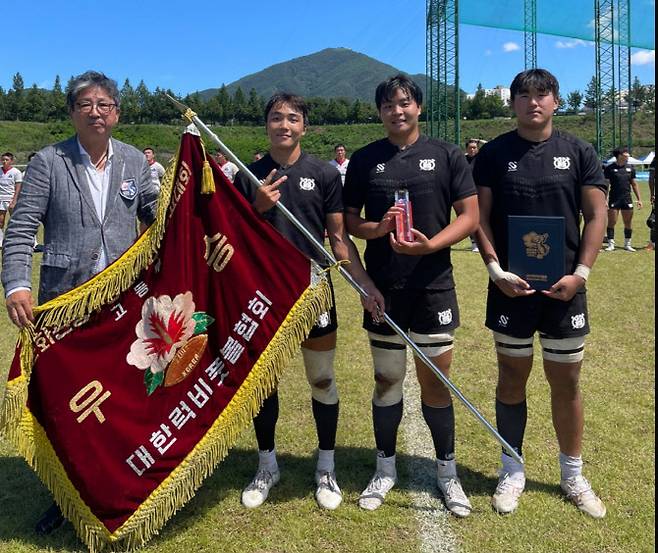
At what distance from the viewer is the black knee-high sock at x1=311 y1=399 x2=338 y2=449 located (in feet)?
10.2

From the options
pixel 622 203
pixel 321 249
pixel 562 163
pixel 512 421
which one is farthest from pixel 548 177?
pixel 622 203

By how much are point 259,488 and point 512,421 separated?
4.55 feet

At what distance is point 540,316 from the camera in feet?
9.29

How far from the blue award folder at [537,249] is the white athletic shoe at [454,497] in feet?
3.60

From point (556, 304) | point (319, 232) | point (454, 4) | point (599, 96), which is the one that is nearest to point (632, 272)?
point (556, 304)

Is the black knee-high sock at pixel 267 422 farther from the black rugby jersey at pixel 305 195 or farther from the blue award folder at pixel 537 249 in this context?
the blue award folder at pixel 537 249

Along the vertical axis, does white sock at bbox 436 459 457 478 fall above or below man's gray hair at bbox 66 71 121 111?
below

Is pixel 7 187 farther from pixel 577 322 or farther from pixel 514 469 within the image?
pixel 577 322

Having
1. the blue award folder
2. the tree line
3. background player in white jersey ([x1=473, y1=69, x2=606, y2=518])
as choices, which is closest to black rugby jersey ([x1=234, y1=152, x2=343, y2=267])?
background player in white jersey ([x1=473, y1=69, x2=606, y2=518])

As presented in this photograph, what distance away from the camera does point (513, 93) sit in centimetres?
281

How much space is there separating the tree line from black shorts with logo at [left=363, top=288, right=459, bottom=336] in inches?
2192

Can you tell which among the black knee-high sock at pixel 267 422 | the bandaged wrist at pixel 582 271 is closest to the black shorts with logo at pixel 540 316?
the bandaged wrist at pixel 582 271

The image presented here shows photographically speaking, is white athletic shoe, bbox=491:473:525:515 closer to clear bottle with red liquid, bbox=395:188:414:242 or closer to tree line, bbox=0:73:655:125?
clear bottle with red liquid, bbox=395:188:414:242

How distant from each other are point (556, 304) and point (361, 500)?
1391mm
